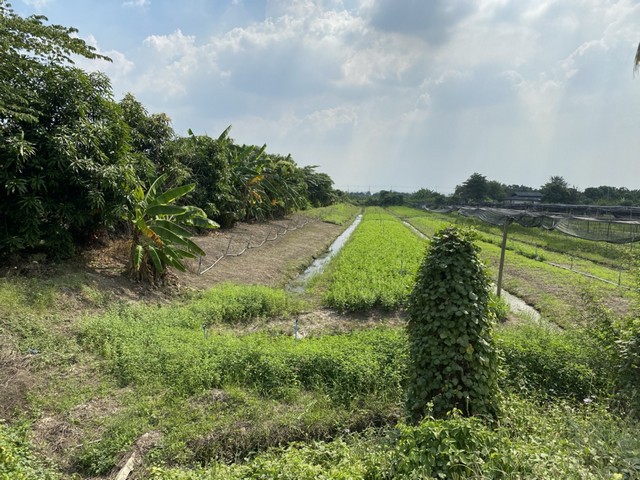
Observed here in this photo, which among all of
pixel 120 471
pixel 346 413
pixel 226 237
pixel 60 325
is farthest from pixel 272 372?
pixel 226 237

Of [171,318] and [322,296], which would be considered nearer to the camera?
[171,318]

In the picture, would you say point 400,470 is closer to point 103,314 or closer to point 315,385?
point 315,385

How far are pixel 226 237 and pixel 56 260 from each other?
37.2 feet

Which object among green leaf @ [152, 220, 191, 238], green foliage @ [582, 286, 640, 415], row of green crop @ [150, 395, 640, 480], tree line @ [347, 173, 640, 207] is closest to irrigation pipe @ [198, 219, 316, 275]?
green leaf @ [152, 220, 191, 238]

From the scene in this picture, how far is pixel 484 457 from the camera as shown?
306 centimetres

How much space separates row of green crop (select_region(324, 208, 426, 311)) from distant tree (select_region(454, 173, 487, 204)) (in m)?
64.5

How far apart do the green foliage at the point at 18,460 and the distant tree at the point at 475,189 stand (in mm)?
83167

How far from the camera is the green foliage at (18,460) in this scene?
3381 mm

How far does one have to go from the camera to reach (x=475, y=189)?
79875 millimetres

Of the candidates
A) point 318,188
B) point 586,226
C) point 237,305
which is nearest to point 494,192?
point 318,188

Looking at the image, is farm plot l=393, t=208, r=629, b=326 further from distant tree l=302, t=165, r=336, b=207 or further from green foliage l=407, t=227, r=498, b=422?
distant tree l=302, t=165, r=336, b=207

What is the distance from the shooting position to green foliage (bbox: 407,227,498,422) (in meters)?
4.00

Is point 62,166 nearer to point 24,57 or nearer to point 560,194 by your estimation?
point 24,57

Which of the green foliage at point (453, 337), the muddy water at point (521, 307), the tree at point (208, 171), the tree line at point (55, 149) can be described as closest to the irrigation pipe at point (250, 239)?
the tree at point (208, 171)
